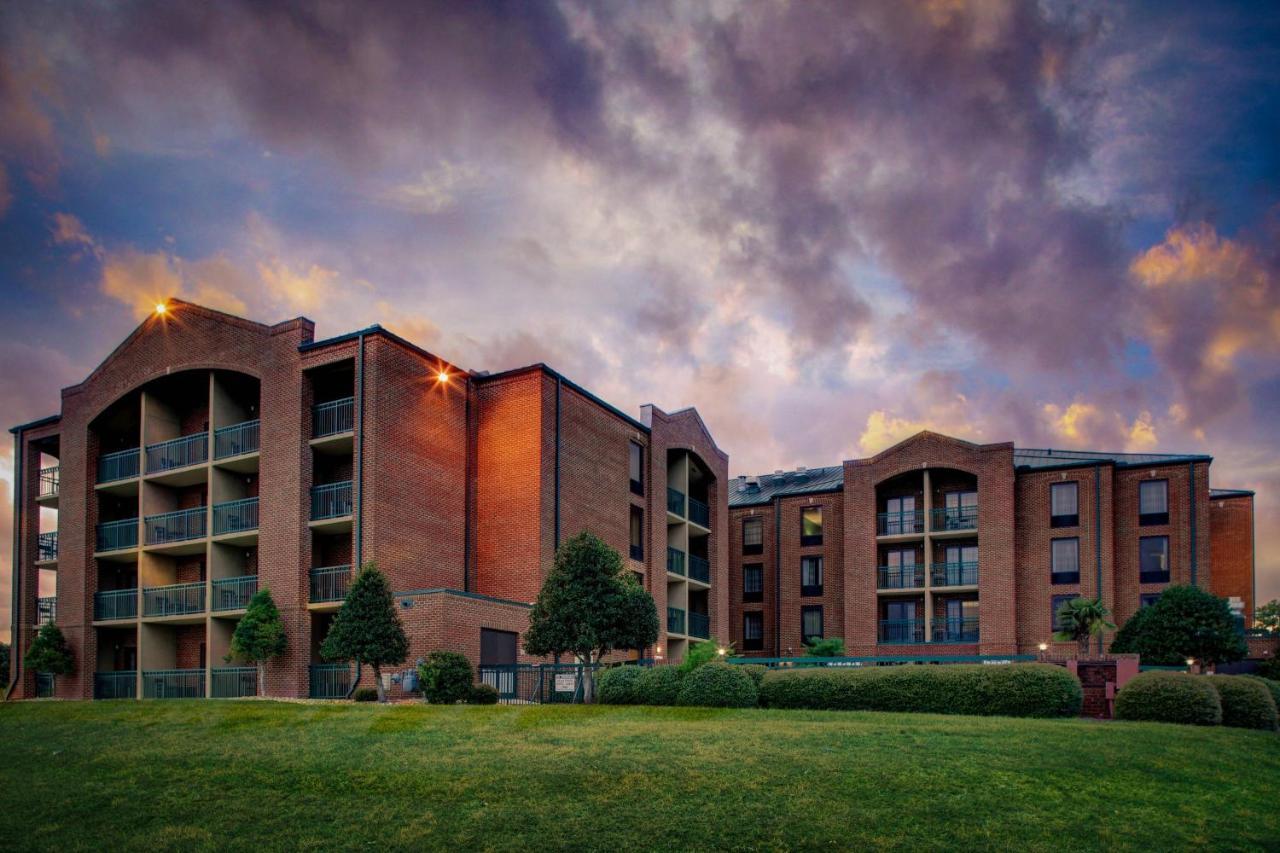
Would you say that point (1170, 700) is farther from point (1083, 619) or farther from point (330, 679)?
point (330, 679)

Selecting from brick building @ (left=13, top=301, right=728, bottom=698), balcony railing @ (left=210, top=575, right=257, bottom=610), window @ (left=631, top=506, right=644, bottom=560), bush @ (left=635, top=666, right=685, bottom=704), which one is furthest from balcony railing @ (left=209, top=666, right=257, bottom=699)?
window @ (left=631, top=506, right=644, bottom=560)

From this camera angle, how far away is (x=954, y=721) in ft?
61.5

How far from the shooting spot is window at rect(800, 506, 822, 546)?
5225 centimetres

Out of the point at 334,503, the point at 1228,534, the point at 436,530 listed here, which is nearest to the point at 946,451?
the point at 1228,534

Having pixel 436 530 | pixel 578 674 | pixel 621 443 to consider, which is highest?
pixel 621 443

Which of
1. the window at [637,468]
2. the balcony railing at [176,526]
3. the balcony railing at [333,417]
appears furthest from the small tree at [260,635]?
the window at [637,468]

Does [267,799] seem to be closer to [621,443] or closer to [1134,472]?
[621,443]

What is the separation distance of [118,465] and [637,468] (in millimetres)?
18874

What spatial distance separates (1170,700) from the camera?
20.3 meters

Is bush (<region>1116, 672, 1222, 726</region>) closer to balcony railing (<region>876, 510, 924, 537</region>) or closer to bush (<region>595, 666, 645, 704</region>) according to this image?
bush (<region>595, 666, 645, 704</region>)

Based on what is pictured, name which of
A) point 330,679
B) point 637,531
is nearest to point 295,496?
point 330,679

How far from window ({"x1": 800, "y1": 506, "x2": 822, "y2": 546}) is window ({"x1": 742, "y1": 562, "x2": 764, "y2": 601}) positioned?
291 centimetres

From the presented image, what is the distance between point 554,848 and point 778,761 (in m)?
4.48

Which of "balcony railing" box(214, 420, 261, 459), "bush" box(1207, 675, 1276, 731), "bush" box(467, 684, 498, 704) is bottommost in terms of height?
"bush" box(467, 684, 498, 704)
